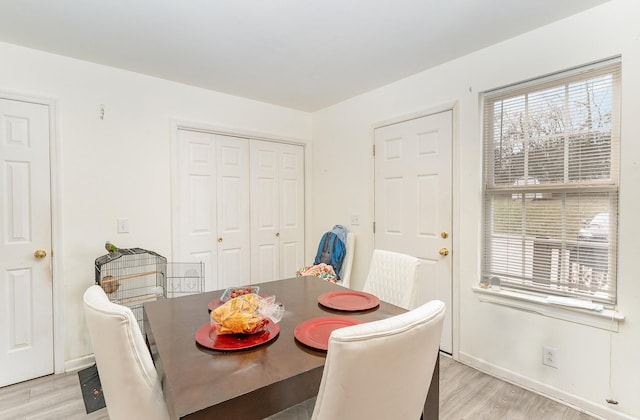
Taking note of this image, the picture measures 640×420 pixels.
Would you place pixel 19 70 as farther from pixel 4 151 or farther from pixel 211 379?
pixel 211 379

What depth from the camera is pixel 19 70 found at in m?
2.26

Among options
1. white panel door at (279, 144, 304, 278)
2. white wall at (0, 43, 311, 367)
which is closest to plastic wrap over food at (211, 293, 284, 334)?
white wall at (0, 43, 311, 367)

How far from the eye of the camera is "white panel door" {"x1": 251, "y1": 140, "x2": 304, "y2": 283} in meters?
3.49

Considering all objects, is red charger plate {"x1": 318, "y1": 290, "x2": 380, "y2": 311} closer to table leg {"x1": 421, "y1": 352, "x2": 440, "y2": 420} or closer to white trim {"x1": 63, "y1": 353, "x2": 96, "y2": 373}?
table leg {"x1": 421, "y1": 352, "x2": 440, "y2": 420}

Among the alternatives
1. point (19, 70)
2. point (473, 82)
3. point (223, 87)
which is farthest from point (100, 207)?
point (473, 82)

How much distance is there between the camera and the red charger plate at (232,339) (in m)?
1.14

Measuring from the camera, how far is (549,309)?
2023 millimetres

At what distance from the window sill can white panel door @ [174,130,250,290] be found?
7.53ft

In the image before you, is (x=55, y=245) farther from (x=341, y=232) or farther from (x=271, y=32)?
(x=341, y=232)

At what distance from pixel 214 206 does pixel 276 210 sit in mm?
729

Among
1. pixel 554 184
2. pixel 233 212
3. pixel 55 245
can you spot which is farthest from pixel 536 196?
pixel 55 245

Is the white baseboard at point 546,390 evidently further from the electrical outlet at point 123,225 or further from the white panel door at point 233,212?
the electrical outlet at point 123,225

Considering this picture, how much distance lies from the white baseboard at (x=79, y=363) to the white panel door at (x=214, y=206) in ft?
3.28

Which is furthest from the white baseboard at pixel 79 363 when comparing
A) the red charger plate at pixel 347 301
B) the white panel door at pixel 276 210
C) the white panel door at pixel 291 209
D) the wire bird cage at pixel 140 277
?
the red charger plate at pixel 347 301
